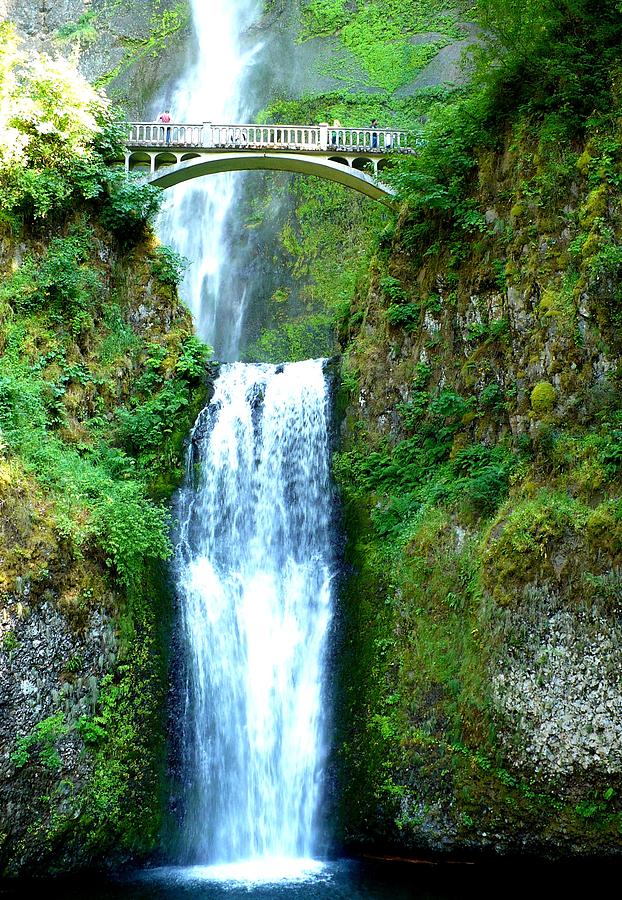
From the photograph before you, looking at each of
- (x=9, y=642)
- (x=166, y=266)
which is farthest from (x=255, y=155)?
(x=9, y=642)

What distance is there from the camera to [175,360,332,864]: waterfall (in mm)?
11758

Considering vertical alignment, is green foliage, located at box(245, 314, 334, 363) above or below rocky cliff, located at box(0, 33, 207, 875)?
above

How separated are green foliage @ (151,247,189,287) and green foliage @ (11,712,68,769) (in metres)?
9.90

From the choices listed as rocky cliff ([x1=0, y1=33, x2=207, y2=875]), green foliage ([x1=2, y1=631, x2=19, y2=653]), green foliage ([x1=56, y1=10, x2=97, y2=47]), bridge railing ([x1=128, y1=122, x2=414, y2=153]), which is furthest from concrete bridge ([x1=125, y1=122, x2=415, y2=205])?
green foliage ([x1=56, y1=10, x2=97, y2=47])

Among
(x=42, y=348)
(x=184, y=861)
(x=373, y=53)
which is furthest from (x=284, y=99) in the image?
(x=184, y=861)

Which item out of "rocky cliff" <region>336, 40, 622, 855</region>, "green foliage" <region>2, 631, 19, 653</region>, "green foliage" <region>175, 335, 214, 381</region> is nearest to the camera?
"green foliage" <region>2, 631, 19, 653</region>

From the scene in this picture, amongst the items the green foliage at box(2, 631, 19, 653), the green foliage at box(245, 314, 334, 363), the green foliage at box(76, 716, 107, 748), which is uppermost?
the green foliage at box(245, 314, 334, 363)

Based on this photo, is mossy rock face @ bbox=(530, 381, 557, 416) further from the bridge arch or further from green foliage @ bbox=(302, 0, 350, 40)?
green foliage @ bbox=(302, 0, 350, 40)

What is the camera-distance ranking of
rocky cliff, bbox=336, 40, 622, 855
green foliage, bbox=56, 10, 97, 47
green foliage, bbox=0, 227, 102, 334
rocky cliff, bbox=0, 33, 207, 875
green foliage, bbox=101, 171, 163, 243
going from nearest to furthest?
rocky cliff, bbox=336, 40, 622, 855, rocky cliff, bbox=0, 33, 207, 875, green foliage, bbox=0, 227, 102, 334, green foliage, bbox=101, 171, 163, 243, green foliage, bbox=56, 10, 97, 47

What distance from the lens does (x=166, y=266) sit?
17328 mm

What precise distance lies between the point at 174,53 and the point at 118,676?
29333mm

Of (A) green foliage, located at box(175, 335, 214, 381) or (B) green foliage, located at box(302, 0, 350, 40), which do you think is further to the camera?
(B) green foliage, located at box(302, 0, 350, 40)

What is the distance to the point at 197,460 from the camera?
605 inches

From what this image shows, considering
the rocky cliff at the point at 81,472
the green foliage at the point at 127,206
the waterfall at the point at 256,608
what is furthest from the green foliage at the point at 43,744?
the green foliage at the point at 127,206
